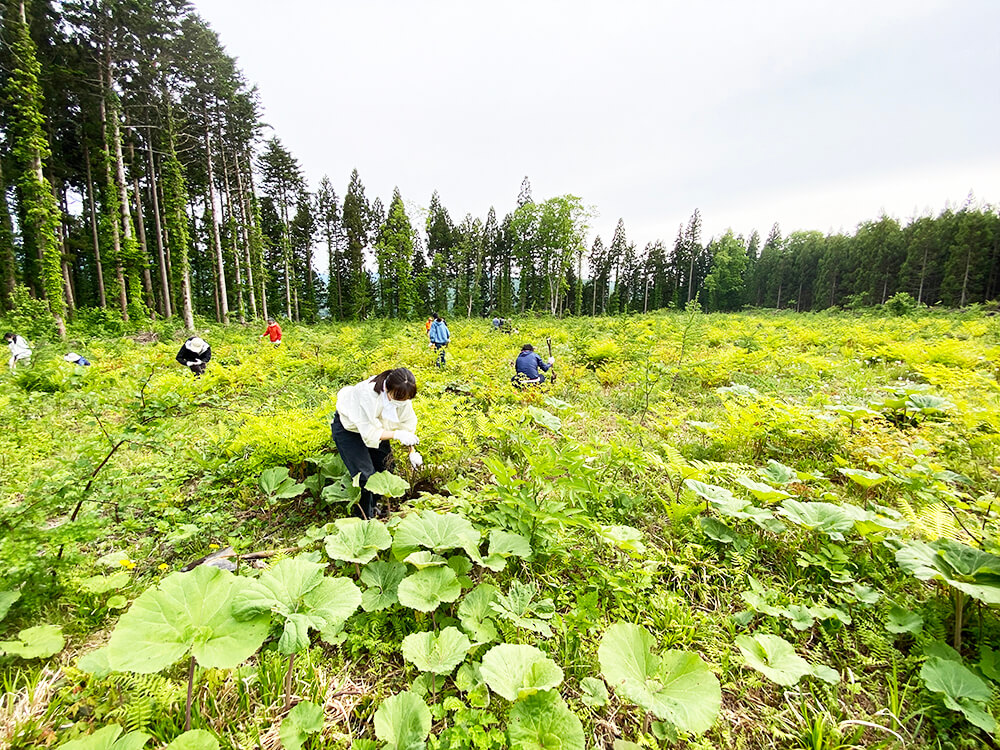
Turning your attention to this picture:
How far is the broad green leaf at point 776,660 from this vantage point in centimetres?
170

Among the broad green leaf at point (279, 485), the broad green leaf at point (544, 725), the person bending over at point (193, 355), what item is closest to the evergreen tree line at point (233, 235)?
the person bending over at point (193, 355)

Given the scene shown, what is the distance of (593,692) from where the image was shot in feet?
5.65

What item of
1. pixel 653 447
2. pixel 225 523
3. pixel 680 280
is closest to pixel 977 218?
pixel 680 280

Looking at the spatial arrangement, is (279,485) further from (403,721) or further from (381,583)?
(403,721)

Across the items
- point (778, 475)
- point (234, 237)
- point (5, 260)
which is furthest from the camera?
point (234, 237)

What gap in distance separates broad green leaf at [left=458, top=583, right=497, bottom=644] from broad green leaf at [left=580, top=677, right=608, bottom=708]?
473 mm

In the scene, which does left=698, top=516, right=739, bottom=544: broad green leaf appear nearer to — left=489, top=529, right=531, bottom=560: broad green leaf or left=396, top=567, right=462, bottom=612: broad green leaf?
left=489, top=529, right=531, bottom=560: broad green leaf

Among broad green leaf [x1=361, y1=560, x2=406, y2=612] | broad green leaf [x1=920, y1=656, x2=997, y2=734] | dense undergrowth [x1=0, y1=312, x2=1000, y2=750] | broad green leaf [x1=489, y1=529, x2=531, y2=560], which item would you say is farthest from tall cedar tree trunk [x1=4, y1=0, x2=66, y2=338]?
broad green leaf [x1=920, y1=656, x2=997, y2=734]

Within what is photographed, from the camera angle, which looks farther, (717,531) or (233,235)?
(233,235)

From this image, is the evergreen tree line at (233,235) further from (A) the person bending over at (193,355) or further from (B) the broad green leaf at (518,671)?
(B) the broad green leaf at (518,671)

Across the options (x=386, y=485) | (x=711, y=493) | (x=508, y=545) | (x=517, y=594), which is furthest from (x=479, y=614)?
(x=711, y=493)

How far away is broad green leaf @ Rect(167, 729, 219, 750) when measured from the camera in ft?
3.96

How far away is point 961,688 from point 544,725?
1910mm

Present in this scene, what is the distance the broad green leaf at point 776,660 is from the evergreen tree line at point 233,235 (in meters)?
19.1
